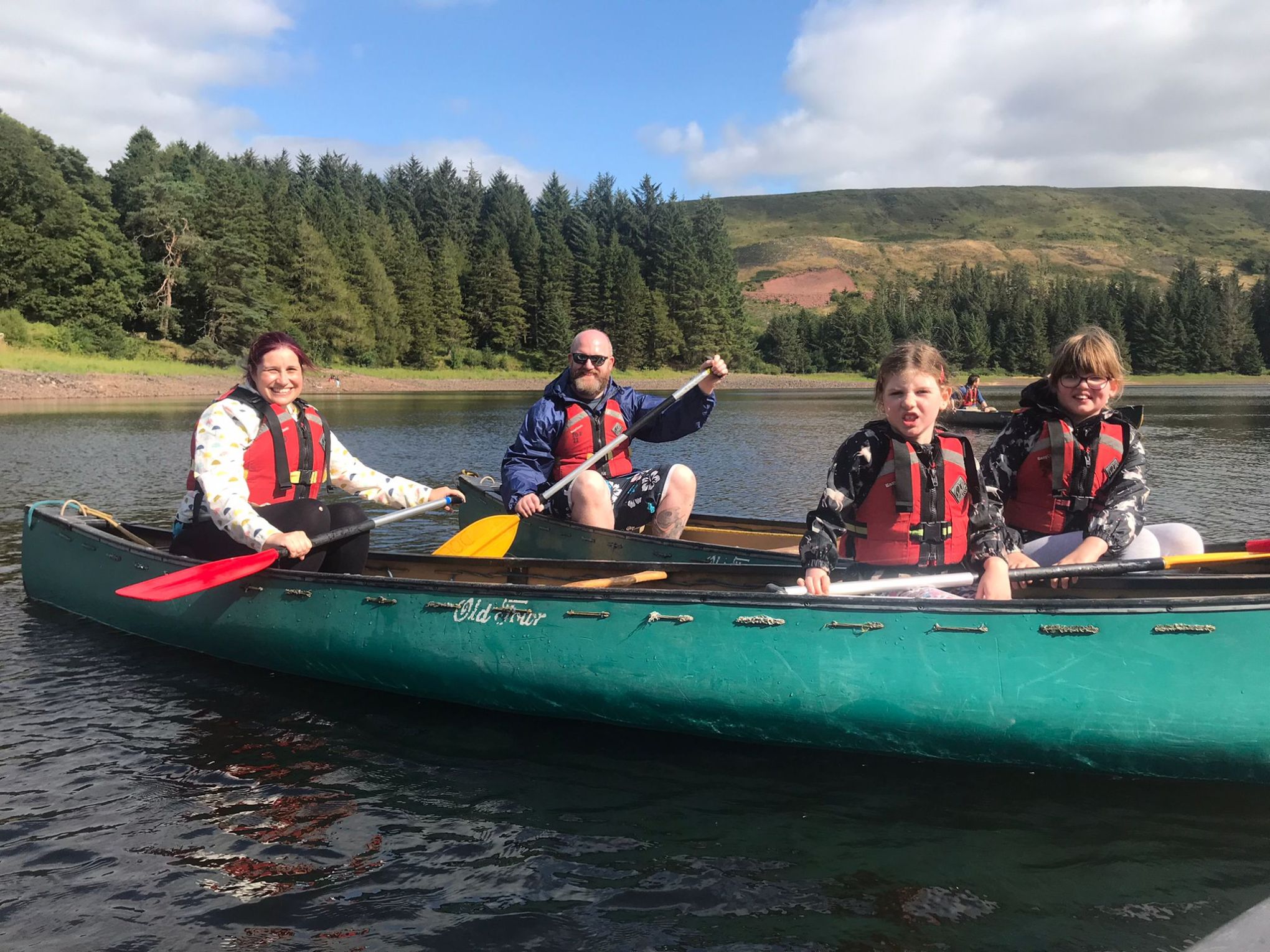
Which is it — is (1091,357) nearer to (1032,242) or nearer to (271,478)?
(271,478)

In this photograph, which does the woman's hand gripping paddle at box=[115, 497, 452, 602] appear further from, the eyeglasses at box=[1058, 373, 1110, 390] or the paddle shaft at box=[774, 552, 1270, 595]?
the eyeglasses at box=[1058, 373, 1110, 390]

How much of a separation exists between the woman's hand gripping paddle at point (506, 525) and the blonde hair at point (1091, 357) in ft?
8.70

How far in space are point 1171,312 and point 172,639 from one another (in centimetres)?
9241

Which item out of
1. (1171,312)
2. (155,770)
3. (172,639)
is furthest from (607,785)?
(1171,312)

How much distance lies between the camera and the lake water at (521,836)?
3.19 metres

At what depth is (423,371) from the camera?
59.3 m

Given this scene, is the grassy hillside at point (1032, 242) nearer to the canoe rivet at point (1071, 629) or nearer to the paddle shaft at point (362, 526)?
the paddle shaft at point (362, 526)

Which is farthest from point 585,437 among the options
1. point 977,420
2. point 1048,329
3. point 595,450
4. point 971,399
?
point 1048,329

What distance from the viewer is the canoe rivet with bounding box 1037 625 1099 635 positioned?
3.66 m

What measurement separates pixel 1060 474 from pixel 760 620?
191cm

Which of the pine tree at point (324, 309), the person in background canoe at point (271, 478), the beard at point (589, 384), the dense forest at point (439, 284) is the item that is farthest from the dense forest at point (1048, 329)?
the person in background canoe at point (271, 478)

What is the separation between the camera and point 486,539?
22.9ft

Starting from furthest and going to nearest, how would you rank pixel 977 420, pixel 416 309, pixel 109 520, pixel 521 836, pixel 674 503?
pixel 416 309 < pixel 977 420 < pixel 674 503 < pixel 109 520 < pixel 521 836

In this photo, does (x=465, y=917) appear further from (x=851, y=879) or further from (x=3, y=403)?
(x=3, y=403)
